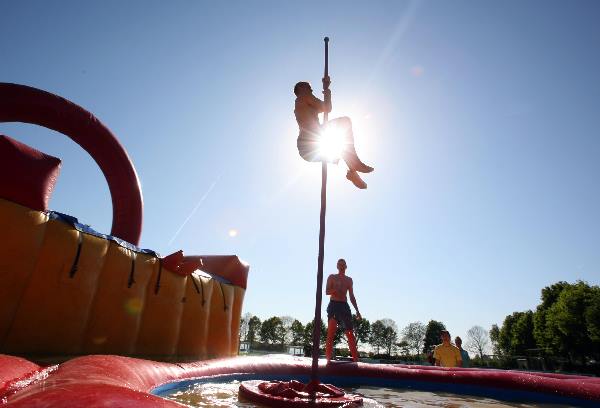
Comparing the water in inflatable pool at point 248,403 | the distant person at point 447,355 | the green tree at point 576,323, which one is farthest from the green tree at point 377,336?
the water in inflatable pool at point 248,403

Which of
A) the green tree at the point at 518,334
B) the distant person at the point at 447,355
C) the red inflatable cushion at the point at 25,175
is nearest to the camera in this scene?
the red inflatable cushion at the point at 25,175

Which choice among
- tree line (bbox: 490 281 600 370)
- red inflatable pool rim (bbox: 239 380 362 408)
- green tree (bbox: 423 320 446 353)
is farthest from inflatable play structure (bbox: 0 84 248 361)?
green tree (bbox: 423 320 446 353)

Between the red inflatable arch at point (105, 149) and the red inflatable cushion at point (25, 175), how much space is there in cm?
236

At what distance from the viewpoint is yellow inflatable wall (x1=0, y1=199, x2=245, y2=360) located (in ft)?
11.0

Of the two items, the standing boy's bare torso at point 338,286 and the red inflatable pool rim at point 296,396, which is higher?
the standing boy's bare torso at point 338,286

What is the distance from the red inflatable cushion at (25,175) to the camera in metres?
3.33

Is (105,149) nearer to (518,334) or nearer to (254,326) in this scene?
(518,334)

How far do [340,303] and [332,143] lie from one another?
3.90m

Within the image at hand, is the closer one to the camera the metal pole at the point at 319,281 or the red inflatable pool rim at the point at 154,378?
the red inflatable pool rim at the point at 154,378

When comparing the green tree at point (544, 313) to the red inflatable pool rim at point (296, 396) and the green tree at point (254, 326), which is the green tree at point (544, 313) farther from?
the green tree at point (254, 326)

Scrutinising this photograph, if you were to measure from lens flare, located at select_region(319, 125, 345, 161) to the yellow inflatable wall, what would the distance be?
9.11ft

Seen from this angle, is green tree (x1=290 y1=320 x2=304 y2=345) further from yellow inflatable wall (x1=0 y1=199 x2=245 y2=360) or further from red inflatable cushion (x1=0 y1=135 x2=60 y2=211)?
red inflatable cushion (x1=0 y1=135 x2=60 y2=211)

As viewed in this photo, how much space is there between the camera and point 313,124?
121 inches

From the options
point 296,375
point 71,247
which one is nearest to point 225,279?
point 296,375
